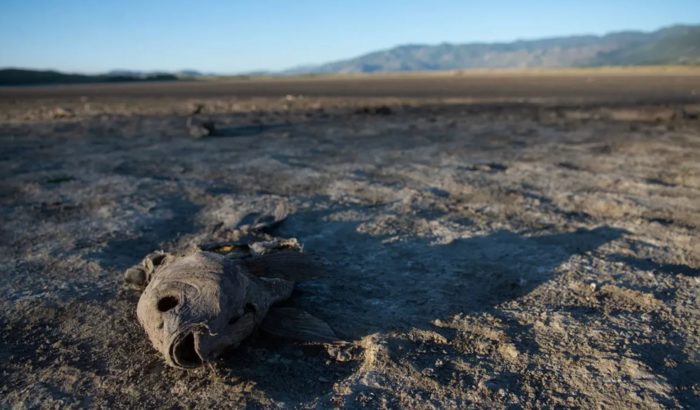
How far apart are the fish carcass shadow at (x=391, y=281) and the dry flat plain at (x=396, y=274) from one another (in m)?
0.02

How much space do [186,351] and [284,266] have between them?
A: 1.13 m

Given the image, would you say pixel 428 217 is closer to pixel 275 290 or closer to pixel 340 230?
pixel 340 230

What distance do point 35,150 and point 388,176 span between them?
825cm

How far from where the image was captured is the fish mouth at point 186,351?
2.88m

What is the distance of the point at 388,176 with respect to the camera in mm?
8242

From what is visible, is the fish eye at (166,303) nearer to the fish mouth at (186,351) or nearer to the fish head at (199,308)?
the fish head at (199,308)

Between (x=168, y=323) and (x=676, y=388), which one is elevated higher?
(x=168, y=323)

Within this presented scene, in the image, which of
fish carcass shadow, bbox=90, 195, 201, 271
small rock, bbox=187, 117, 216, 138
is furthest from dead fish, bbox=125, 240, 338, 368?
small rock, bbox=187, 117, 216, 138

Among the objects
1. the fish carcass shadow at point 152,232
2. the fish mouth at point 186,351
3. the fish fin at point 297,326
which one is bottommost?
the fish carcass shadow at point 152,232

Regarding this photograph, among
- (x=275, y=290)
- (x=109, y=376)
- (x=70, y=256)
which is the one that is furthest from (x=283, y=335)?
(x=70, y=256)

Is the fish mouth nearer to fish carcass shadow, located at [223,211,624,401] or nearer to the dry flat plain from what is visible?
the dry flat plain

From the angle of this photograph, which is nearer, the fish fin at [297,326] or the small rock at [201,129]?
the fish fin at [297,326]

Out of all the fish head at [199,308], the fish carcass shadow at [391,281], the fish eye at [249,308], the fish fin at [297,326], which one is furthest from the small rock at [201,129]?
the fish eye at [249,308]

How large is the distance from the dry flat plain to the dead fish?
0.49 ft
